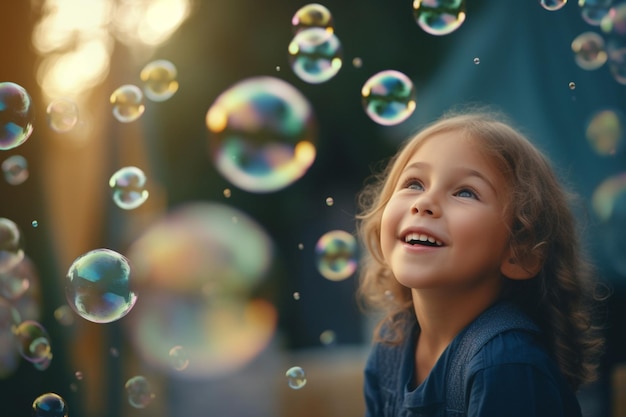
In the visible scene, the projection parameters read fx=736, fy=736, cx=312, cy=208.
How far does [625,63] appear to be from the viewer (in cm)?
239

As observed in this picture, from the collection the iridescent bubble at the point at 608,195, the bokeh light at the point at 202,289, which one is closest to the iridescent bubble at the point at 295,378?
the iridescent bubble at the point at 608,195

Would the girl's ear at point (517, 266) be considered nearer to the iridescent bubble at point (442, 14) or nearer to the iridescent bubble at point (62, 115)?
the iridescent bubble at point (442, 14)

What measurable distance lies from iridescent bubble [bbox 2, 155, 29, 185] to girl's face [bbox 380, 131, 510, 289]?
5.11 feet

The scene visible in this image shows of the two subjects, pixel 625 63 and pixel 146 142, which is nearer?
pixel 625 63

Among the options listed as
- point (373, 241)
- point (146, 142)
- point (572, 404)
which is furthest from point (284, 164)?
point (146, 142)

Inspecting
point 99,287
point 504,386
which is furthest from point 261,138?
point 504,386

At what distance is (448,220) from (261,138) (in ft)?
3.48

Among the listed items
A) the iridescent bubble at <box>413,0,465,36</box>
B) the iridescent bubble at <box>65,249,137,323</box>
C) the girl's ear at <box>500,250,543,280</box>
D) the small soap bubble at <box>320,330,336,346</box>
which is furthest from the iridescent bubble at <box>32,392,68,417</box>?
the small soap bubble at <box>320,330,336,346</box>

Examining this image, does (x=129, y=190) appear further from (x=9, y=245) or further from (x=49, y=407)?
(x=49, y=407)

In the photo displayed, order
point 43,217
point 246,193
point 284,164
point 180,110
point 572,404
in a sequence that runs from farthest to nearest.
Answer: point 246,193 < point 180,110 < point 43,217 < point 284,164 < point 572,404

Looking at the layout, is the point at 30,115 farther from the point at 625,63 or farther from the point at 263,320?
the point at 263,320

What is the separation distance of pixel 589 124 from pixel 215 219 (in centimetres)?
186

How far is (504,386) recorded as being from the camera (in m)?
1.13

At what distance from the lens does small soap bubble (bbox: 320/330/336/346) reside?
3.87 m
